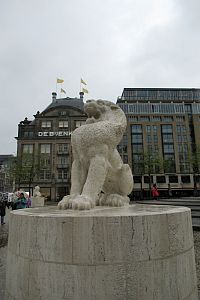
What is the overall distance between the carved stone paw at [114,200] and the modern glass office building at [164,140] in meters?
37.6

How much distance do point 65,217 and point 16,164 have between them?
114 feet

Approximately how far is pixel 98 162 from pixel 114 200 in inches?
29.7

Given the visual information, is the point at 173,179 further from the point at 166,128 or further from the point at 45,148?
the point at 45,148

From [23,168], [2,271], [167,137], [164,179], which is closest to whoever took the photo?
[2,271]

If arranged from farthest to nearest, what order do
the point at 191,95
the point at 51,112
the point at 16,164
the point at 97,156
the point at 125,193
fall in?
1. the point at 191,95
2. the point at 51,112
3. the point at 16,164
4. the point at 125,193
5. the point at 97,156

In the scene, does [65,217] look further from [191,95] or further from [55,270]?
[191,95]

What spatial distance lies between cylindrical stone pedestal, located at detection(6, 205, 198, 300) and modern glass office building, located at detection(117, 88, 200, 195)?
3911cm

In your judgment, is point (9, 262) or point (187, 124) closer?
point (9, 262)

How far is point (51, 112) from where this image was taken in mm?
43062

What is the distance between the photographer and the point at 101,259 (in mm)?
2211

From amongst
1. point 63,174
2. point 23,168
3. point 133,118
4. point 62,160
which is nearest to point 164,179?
point 133,118

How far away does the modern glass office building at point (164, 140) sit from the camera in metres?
43.5

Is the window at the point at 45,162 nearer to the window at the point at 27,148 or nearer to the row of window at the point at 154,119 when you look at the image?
the window at the point at 27,148

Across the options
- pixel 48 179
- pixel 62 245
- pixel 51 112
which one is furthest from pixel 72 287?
pixel 51 112
